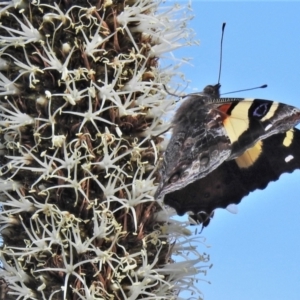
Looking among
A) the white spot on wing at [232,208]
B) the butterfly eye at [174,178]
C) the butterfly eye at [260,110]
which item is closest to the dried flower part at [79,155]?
the butterfly eye at [174,178]

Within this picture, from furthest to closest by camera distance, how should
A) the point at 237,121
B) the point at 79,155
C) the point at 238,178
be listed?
the point at 238,178 < the point at 237,121 < the point at 79,155

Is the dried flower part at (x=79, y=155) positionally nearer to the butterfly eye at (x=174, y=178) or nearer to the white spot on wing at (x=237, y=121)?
the butterfly eye at (x=174, y=178)

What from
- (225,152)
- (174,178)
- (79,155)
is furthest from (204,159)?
(79,155)

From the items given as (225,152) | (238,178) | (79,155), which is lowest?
(238,178)

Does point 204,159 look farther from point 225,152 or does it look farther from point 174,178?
point 174,178

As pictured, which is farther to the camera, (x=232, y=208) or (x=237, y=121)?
(x=232, y=208)


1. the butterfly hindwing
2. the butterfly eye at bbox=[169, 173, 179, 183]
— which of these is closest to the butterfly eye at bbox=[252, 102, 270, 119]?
the butterfly hindwing

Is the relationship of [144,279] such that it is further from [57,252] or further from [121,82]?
[121,82]
